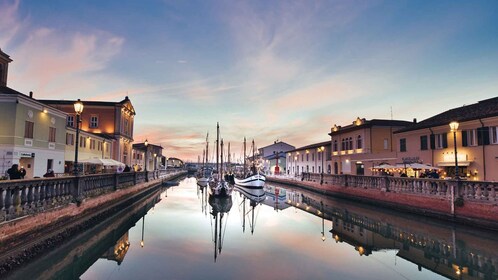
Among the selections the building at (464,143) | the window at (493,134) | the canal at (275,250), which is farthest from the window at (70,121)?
the window at (493,134)

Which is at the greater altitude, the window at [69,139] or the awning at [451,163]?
the window at [69,139]

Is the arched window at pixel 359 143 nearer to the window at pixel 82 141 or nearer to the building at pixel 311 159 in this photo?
the building at pixel 311 159

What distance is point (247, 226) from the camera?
20.0 meters

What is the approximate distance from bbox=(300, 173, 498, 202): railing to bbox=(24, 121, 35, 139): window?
28802 millimetres

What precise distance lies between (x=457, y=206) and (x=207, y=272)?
1359cm

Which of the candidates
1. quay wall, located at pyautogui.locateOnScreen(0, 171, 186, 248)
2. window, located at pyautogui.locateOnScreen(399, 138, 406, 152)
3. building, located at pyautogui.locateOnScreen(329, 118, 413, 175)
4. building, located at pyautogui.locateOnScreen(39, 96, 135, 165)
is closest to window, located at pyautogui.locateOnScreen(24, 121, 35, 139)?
quay wall, located at pyautogui.locateOnScreen(0, 171, 186, 248)

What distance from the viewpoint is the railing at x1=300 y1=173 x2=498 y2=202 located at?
1521 centimetres

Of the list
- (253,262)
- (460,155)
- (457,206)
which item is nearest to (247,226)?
(253,262)

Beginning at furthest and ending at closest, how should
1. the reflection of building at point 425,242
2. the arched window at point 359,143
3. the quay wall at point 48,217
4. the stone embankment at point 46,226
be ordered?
the arched window at point 359,143 → the reflection of building at point 425,242 → the quay wall at point 48,217 → the stone embankment at point 46,226

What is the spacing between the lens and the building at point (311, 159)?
184 ft

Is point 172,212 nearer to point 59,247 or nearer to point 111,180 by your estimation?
point 111,180

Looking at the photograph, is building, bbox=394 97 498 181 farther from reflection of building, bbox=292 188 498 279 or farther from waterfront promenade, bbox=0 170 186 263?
waterfront promenade, bbox=0 170 186 263

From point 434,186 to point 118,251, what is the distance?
1687cm

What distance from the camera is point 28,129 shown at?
27.8 meters
